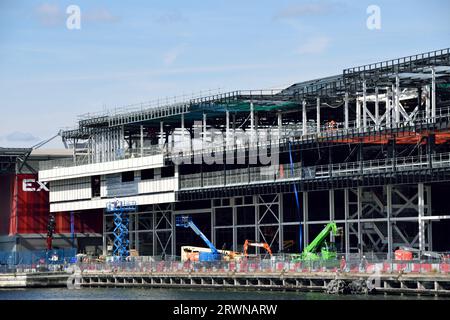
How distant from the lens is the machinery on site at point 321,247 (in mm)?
128250

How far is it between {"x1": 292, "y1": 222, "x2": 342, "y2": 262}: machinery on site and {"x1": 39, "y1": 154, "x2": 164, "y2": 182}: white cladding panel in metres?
25.1

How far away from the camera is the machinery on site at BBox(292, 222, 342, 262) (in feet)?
421

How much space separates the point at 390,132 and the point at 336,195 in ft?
47.9

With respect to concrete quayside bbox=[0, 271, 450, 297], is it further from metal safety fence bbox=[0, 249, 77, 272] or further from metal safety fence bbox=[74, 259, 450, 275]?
metal safety fence bbox=[0, 249, 77, 272]

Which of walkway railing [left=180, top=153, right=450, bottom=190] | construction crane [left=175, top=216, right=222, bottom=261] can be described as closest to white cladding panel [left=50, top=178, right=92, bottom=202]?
construction crane [left=175, top=216, right=222, bottom=261]

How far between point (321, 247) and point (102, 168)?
3628cm

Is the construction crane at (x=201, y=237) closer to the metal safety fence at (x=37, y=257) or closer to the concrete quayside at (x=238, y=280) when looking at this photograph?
the concrete quayside at (x=238, y=280)

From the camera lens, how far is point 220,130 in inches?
6501

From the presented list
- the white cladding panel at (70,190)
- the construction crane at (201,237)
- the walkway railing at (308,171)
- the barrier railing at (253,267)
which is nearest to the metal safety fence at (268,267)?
the barrier railing at (253,267)
